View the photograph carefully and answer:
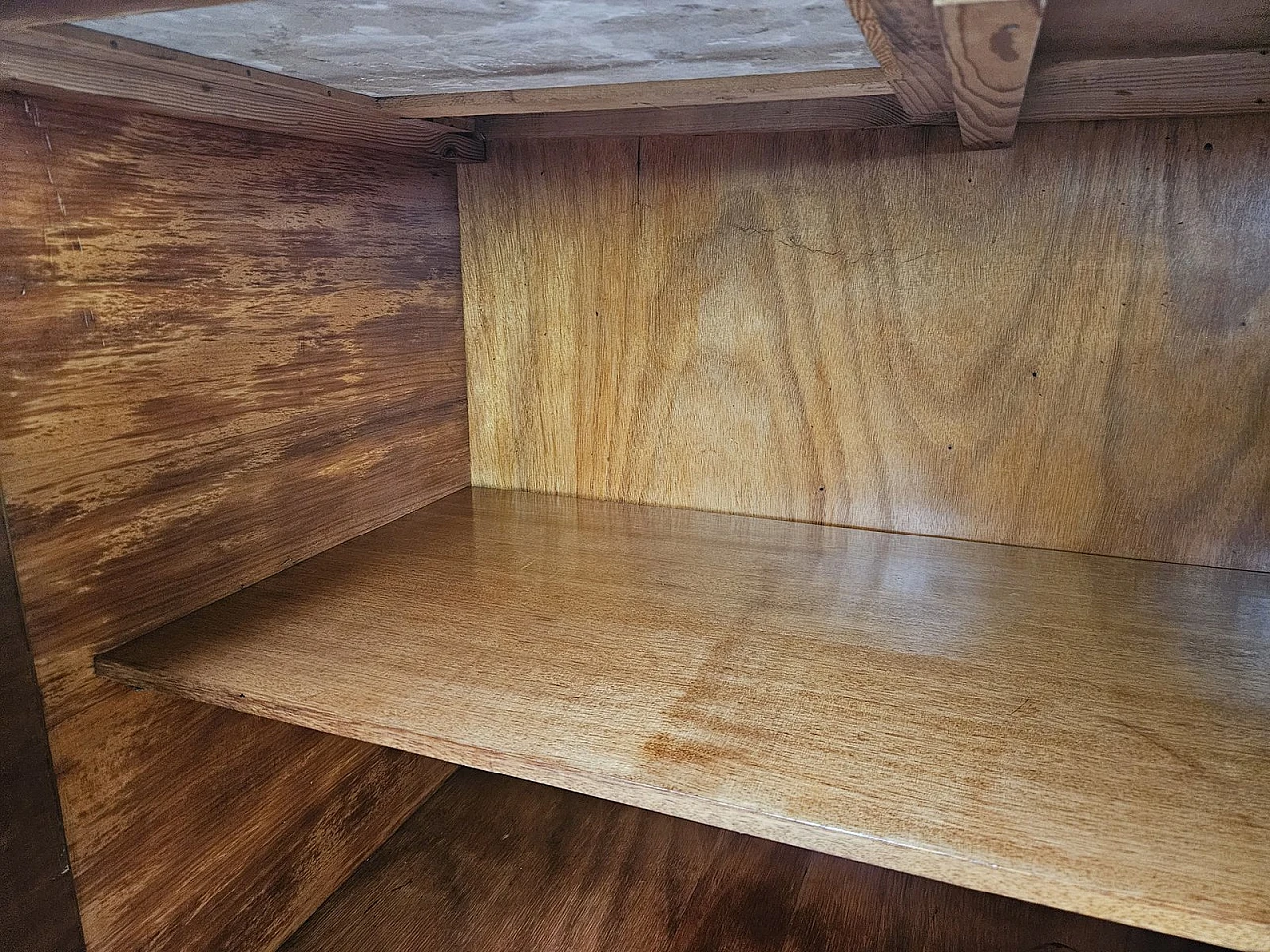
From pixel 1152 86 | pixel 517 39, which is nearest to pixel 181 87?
pixel 517 39

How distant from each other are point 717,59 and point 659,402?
511 millimetres

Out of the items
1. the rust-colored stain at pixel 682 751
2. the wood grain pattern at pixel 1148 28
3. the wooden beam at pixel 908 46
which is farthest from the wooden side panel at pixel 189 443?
the wood grain pattern at pixel 1148 28

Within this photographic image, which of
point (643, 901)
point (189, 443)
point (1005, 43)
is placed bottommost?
point (643, 901)

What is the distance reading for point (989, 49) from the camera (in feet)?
1.55

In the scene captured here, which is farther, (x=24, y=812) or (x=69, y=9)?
(x=24, y=812)

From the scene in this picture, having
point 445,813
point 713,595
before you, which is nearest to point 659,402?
point 713,595

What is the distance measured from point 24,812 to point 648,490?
731mm

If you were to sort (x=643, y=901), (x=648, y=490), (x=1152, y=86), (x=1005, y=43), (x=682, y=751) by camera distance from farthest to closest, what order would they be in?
(x=648, y=490) < (x=643, y=901) < (x=1152, y=86) < (x=682, y=751) < (x=1005, y=43)

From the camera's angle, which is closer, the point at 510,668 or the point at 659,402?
the point at 510,668

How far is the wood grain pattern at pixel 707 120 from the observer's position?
91 centimetres

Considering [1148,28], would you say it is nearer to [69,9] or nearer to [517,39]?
[517,39]

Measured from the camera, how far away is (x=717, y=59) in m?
0.64

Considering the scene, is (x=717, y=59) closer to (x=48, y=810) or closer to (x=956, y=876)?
(x=956, y=876)

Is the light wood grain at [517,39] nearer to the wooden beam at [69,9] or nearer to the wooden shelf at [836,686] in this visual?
the wooden beam at [69,9]
